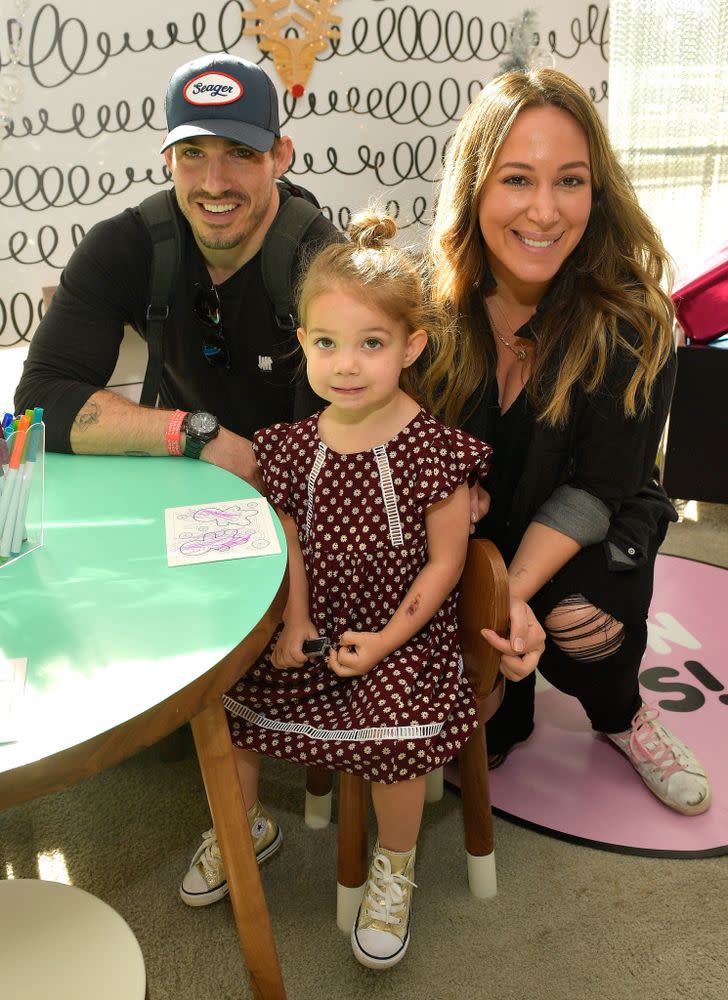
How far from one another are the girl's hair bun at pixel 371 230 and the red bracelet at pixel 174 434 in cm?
42

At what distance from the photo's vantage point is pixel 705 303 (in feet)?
9.02

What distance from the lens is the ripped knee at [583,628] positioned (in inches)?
63.9

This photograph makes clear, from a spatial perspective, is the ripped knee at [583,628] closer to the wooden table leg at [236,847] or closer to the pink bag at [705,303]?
the wooden table leg at [236,847]

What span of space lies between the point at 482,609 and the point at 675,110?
2.71 m

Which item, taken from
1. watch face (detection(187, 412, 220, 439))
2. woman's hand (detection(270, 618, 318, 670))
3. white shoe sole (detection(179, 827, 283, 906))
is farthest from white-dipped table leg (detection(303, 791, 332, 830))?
watch face (detection(187, 412, 220, 439))


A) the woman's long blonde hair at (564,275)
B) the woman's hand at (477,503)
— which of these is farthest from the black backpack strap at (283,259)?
the woman's hand at (477,503)

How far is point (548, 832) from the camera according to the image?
5.59ft

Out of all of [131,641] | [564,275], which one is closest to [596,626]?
[564,275]

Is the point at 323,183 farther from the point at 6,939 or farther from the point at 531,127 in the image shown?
the point at 6,939

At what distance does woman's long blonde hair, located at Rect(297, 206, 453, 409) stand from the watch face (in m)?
0.26

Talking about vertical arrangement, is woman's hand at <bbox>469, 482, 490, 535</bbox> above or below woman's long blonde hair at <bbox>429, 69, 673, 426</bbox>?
below

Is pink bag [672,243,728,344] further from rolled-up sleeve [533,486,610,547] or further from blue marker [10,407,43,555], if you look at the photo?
blue marker [10,407,43,555]

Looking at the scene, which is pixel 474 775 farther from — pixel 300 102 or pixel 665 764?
pixel 300 102

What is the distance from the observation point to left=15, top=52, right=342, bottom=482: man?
1.62m
